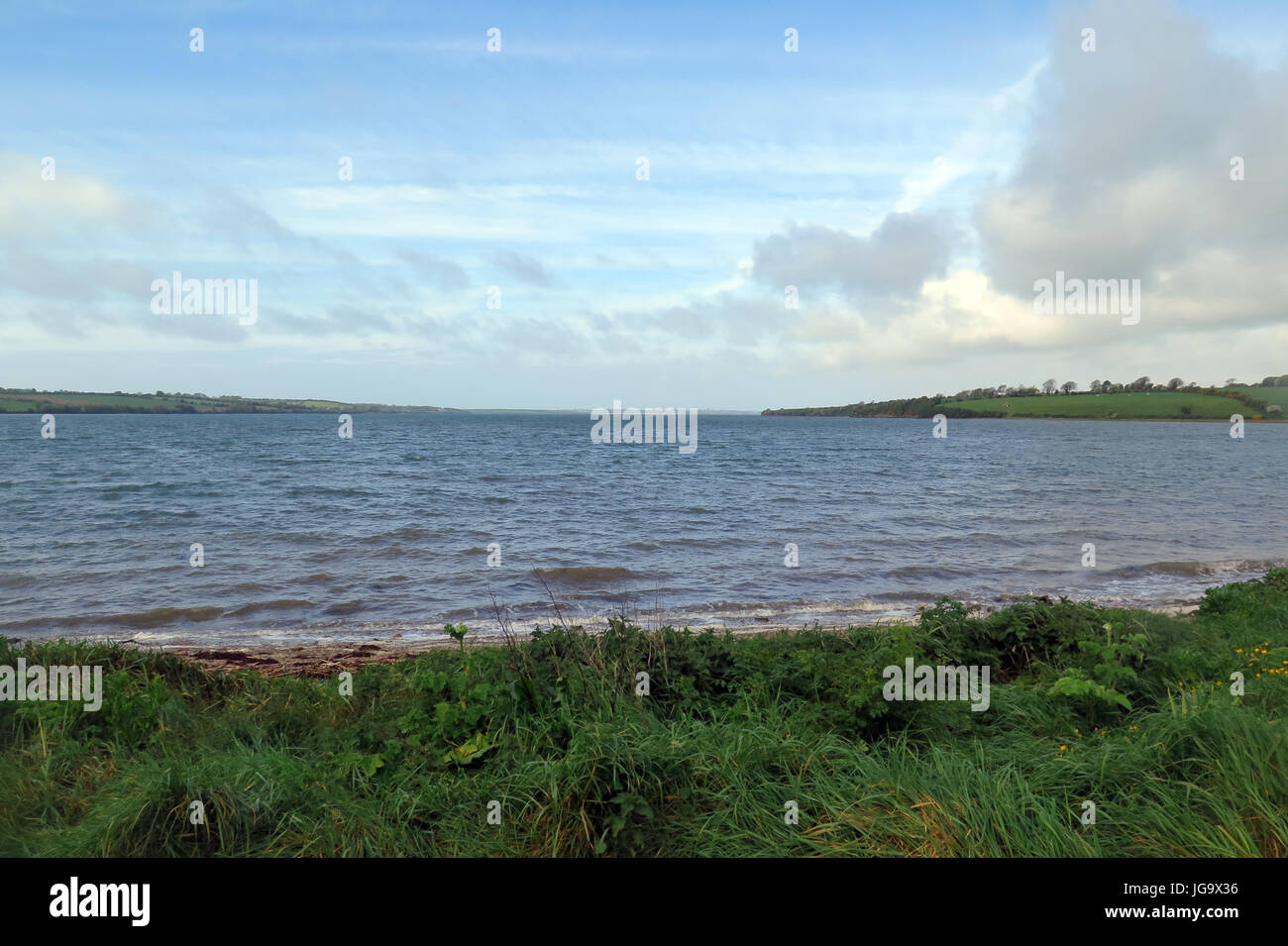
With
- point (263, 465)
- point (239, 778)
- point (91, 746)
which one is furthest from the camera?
point (263, 465)

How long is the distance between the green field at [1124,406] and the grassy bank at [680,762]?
156229mm

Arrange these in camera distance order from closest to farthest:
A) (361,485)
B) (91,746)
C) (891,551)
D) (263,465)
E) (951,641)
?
(91,746) → (951,641) → (891,551) → (361,485) → (263,465)

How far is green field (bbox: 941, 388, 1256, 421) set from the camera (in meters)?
133

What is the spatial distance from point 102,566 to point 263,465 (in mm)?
→ 31749

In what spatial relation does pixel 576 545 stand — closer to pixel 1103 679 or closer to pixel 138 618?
pixel 138 618

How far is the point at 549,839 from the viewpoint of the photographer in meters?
3.56

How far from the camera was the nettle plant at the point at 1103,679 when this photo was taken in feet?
Result: 15.7

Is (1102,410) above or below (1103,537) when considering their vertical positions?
above

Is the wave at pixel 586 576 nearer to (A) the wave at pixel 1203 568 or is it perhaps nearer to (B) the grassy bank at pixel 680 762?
(B) the grassy bank at pixel 680 762

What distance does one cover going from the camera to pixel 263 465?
46000mm

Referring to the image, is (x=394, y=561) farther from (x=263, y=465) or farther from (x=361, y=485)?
(x=263, y=465)

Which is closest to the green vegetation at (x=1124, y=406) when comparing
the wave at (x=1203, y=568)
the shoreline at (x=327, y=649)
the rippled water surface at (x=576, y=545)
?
the rippled water surface at (x=576, y=545)

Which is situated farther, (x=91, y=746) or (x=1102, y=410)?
(x=1102, y=410)

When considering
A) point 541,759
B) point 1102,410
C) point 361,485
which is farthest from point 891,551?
point 1102,410
